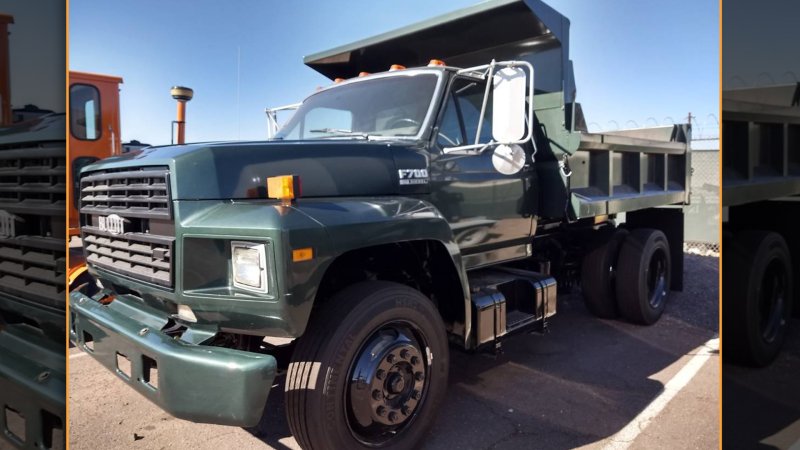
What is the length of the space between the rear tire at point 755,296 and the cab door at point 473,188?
1.53 meters

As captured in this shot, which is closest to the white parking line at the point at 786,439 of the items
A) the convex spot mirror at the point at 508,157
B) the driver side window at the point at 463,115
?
the convex spot mirror at the point at 508,157

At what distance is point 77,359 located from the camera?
15.5 feet

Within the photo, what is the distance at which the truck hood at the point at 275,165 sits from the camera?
2.66 m

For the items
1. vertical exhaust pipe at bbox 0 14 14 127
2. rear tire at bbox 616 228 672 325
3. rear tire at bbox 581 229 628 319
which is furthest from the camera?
rear tire at bbox 581 229 628 319

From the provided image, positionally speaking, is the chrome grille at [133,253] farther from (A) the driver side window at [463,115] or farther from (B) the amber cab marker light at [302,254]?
(A) the driver side window at [463,115]

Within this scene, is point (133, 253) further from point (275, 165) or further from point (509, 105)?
point (509, 105)

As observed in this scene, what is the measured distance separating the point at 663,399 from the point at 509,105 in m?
2.51

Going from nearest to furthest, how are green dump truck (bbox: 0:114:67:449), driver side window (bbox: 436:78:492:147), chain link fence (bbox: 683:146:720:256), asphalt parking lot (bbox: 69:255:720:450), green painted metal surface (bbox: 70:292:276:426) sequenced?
green dump truck (bbox: 0:114:67:449) < green painted metal surface (bbox: 70:292:276:426) < asphalt parking lot (bbox: 69:255:720:450) < driver side window (bbox: 436:78:492:147) < chain link fence (bbox: 683:146:720:256)

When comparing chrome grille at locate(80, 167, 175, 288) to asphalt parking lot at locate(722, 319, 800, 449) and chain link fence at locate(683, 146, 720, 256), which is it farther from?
chain link fence at locate(683, 146, 720, 256)

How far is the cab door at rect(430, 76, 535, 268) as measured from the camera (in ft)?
12.1

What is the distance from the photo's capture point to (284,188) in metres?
2.62

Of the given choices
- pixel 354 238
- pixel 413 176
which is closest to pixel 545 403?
pixel 413 176

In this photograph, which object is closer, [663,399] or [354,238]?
[354,238]

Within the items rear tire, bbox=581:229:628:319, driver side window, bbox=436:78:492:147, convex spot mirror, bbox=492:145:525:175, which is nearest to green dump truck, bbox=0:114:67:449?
driver side window, bbox=436:78:492:147
